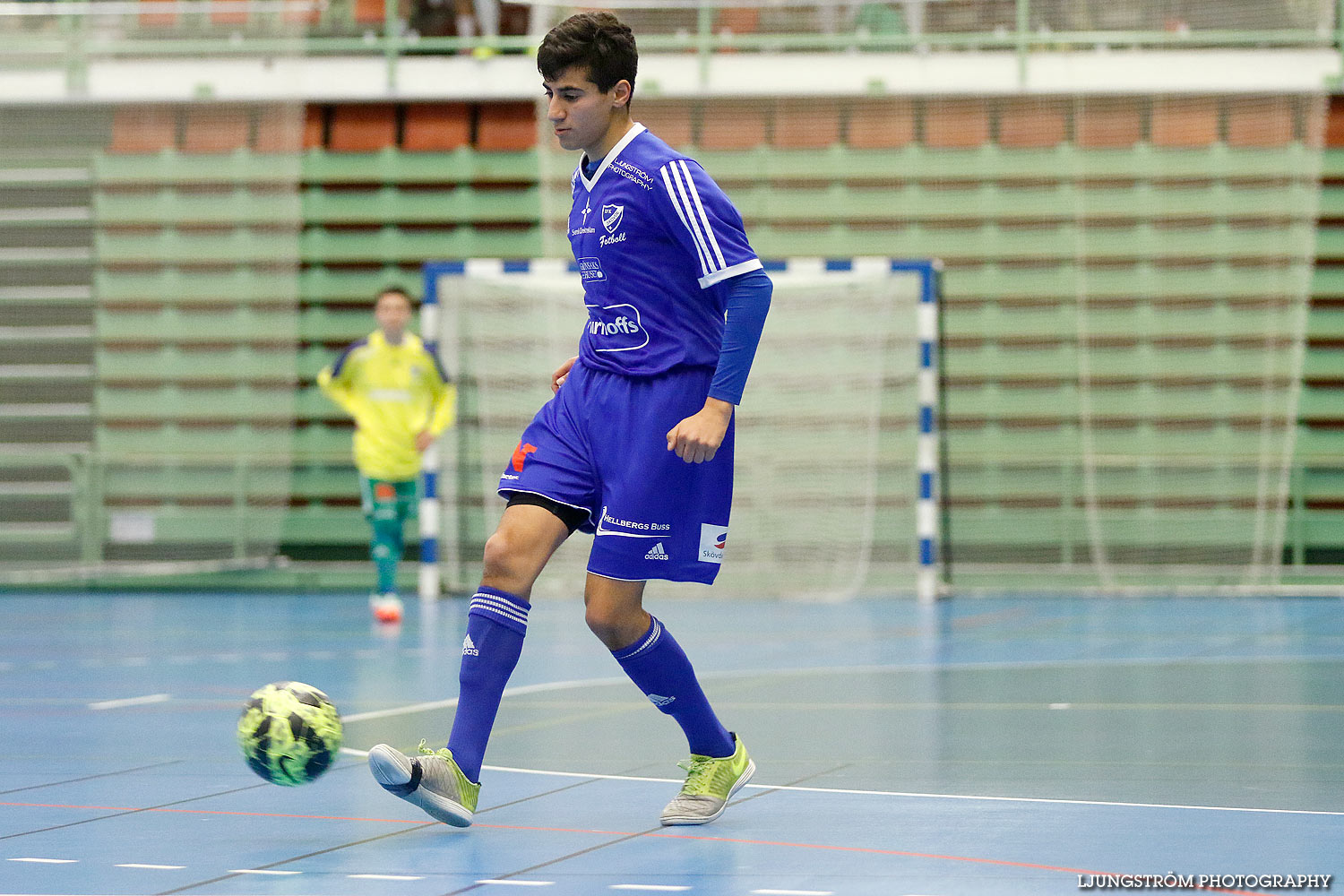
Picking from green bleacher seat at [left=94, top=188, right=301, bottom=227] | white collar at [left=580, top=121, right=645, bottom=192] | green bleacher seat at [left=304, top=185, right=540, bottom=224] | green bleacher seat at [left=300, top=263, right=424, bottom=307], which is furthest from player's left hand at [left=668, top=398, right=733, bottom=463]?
green bleacher seat at [left=300, top=263, right=424, bottom=307]

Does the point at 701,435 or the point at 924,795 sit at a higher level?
the point at 701,435

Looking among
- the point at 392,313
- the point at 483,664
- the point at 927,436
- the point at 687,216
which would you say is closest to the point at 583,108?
the point at 687,216

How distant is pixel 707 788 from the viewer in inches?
167

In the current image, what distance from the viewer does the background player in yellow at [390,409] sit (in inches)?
445

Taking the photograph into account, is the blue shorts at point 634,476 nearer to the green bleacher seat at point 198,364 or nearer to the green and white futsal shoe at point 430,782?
the green and white futsal shoe at point 430,782

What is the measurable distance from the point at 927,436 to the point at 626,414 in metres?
8.28

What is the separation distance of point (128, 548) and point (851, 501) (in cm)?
571

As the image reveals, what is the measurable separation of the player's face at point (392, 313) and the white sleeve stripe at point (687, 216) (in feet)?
23.2

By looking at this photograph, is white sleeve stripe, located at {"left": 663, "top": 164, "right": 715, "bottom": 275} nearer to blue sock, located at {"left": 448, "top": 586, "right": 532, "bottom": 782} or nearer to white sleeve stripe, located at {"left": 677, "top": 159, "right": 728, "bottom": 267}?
white sleeve stripe, located at {"left": 677, "top": 159, "right": 728, "bottom": 267}

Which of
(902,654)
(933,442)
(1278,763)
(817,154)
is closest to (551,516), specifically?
(1278,763)

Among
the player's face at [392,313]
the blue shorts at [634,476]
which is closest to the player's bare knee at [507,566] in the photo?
the blue shorts at [634,476]

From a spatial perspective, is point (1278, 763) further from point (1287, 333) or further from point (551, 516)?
point (1287, 333)

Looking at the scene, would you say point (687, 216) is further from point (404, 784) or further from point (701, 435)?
point (404, 784)

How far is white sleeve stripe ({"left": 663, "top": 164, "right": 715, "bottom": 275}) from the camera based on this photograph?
409 cm
